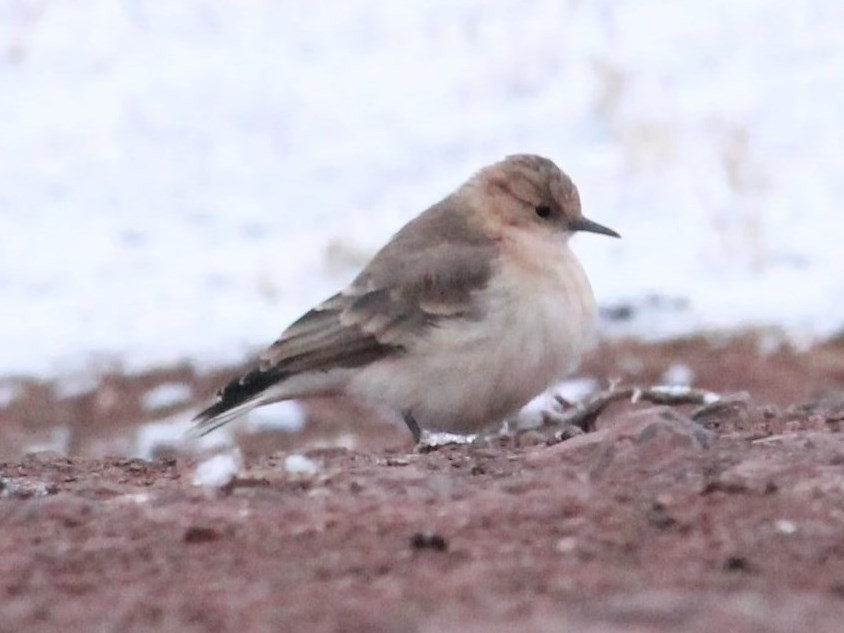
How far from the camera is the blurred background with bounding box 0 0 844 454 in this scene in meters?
12.3

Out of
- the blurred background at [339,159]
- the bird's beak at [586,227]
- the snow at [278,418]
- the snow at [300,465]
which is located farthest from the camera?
the blurred background at [339,159]

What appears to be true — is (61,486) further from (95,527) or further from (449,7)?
(449,7)

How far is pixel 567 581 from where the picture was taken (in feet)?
12.5

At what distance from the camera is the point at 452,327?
24.0 ft

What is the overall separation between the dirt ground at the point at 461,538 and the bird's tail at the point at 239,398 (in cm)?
99

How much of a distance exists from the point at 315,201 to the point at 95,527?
11.5m

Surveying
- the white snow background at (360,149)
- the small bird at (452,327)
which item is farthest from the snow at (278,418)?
the small bird at (452,327)

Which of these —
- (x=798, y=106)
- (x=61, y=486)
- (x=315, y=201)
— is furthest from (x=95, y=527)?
(x=798, y=106)

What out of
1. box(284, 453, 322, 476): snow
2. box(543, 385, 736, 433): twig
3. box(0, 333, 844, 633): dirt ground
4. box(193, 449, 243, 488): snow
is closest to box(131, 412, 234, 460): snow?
box(543, 385, 736, 433): twig

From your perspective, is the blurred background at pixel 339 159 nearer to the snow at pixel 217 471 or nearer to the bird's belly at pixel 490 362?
the bird's belly at pixel 490 362

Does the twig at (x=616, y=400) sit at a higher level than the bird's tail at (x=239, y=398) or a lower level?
lower

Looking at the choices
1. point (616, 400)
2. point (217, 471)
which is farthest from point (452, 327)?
point (217, 471)

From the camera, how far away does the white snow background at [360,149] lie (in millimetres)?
13000

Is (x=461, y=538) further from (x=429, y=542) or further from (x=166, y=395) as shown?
(x=166, y=395)
